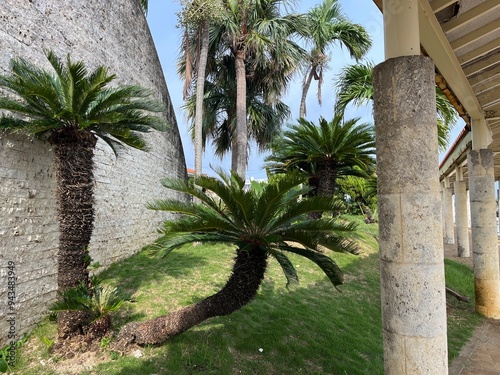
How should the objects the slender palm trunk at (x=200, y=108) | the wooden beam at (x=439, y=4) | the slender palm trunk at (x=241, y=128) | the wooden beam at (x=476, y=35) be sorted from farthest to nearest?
the slender palm trunk at (x=241, y=128), the slender palm trunk at (x=200, y=108), the wooden beam at (x=476, y=35), the wooden beam at (x=439, y=4)

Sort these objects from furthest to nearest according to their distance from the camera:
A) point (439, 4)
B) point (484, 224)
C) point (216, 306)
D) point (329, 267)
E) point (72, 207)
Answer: point (484, 224) → point (72, 207) → point (216, 306) → point (329, 267) → point (439, 4)

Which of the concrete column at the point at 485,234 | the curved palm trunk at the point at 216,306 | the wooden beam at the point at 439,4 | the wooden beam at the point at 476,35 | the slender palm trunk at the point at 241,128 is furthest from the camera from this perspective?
the slender palm trunk at the point at 241,128

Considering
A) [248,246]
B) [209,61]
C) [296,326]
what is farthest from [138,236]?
[209,61]

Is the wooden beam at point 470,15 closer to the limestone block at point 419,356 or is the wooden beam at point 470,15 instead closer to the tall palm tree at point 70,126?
the limestone block at point 419,356

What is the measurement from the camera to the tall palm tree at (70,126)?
15.3 ft

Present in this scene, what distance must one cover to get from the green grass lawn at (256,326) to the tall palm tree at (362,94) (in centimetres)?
602

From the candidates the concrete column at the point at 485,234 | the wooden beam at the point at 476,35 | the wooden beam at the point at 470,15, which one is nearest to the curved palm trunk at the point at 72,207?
the wooden beam at the point at 470,15

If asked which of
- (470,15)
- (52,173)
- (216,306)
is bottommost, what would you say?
(216,306)

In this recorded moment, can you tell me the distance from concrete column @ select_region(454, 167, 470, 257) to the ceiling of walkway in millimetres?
8085

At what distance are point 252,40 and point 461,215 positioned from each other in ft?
38.1

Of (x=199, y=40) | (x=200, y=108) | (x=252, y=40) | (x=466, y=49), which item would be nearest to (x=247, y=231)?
(x=466, y=49)

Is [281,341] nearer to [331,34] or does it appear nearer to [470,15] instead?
[470,15]

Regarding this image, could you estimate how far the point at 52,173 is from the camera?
5.73 m

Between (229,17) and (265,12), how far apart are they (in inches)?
73.5
